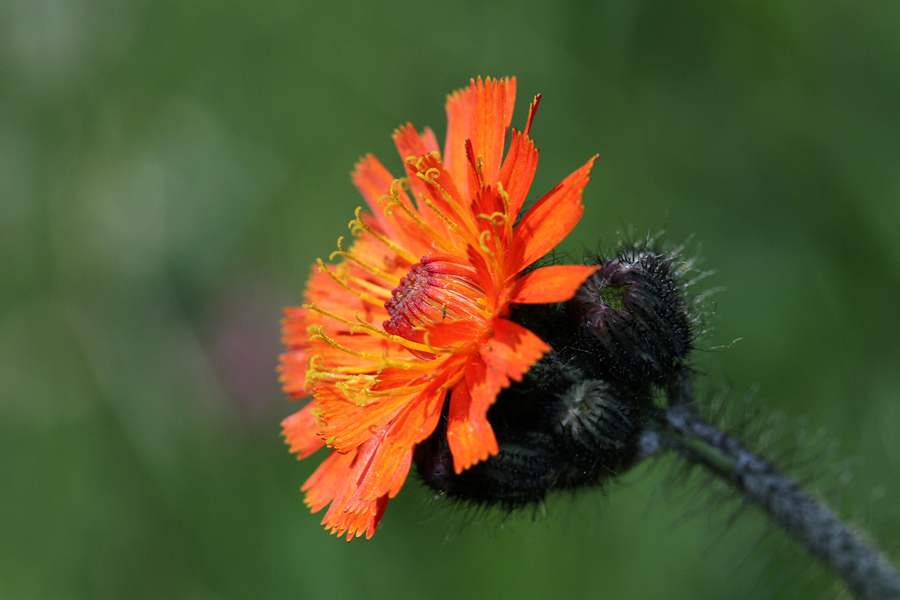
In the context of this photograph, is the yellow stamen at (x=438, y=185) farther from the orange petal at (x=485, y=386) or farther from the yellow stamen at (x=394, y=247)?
the orange petal at (x=485, y=386)

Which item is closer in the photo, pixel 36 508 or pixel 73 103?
pixel 36 508

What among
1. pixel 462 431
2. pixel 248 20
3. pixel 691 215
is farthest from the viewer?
pixel 248 20

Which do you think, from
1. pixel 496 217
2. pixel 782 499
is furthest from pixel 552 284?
pixel 782 499

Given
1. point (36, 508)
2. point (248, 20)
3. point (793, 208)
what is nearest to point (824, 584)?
point (793, 208)

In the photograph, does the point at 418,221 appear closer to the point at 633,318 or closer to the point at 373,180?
the point at 373,180

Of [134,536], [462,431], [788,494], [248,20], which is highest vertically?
[248,20]

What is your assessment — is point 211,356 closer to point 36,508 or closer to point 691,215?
point 36,508

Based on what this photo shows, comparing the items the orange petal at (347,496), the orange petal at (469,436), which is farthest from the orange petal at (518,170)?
the orange petal at (347,496)
